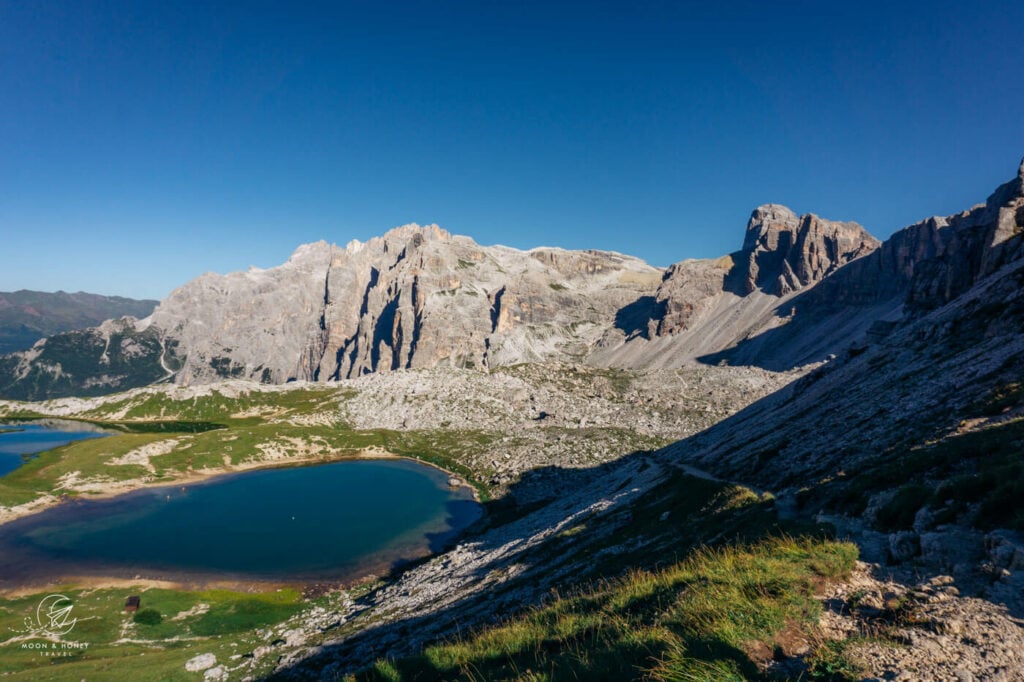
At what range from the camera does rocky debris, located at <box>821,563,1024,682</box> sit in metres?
8.34

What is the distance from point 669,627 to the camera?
11.2 m

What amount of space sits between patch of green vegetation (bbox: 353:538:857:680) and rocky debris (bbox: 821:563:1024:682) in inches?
31.8

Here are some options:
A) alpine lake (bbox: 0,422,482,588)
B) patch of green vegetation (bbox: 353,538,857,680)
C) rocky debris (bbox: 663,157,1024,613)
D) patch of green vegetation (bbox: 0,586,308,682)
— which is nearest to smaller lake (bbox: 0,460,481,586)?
alpine lake (bbox: 0,422,482,588)

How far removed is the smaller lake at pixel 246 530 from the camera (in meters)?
70.4

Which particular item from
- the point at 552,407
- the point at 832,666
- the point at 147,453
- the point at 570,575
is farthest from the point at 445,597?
the point at 147,453

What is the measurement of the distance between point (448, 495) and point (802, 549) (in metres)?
101

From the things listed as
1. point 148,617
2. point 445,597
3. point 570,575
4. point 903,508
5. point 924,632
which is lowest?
point 148,617

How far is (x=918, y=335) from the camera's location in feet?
206

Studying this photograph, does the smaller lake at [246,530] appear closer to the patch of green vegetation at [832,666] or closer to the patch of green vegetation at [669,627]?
the patch of green vegetation at [669,627]

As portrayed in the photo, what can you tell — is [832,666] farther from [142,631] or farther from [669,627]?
[142,631]

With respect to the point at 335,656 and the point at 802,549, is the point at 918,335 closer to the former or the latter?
the point at 802,549

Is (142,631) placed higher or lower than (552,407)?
lower

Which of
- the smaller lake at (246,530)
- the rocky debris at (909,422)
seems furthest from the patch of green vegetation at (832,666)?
the smaller lake at (246,530)

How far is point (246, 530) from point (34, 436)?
511 ft
